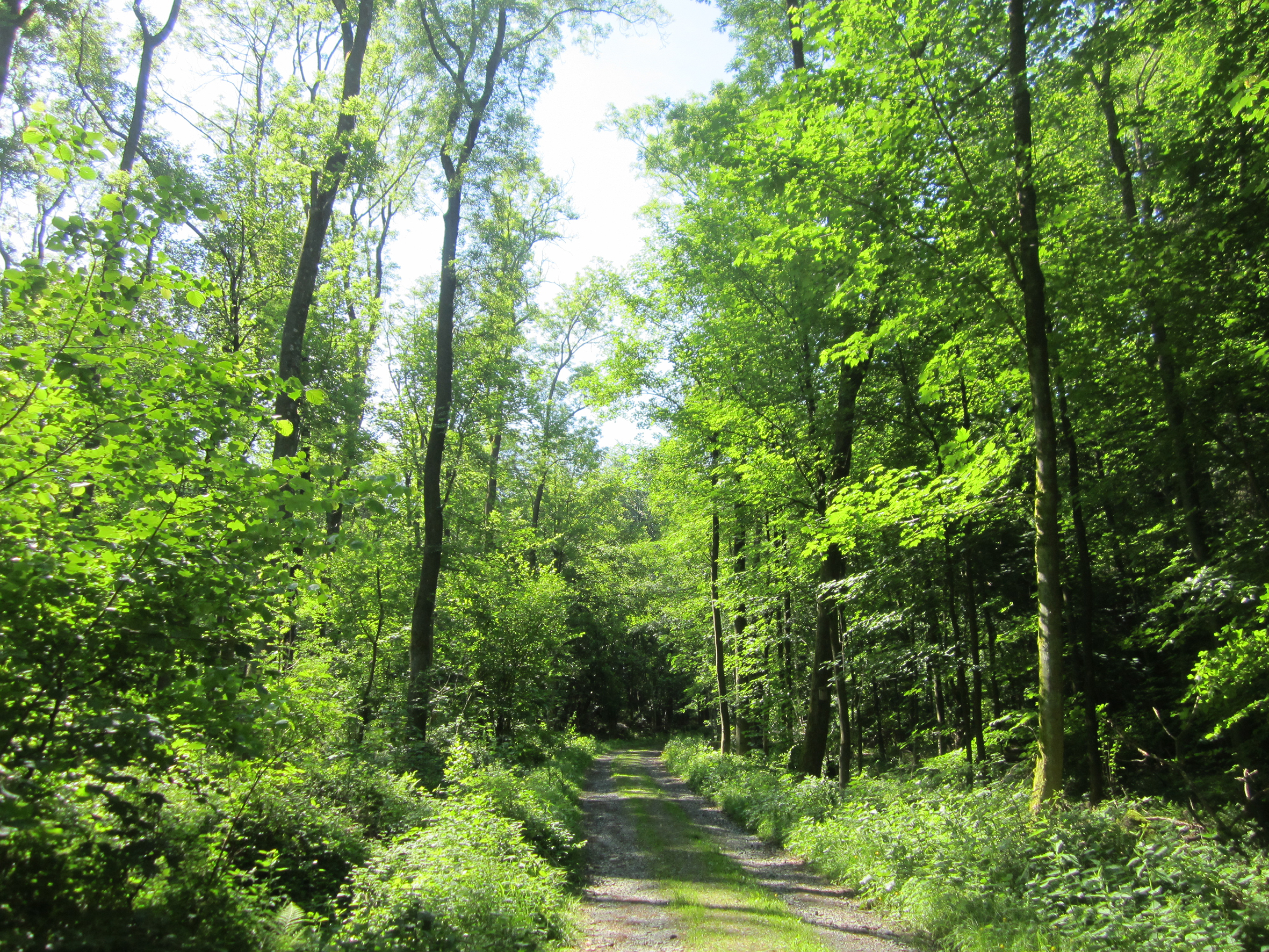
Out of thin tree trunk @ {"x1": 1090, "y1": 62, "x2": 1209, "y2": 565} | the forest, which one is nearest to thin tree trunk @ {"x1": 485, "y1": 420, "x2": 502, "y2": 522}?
the forest

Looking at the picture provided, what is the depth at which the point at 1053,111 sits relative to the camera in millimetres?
8641

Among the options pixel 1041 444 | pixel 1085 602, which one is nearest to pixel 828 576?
pixel 1085 602

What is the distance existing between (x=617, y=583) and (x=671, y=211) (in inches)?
896

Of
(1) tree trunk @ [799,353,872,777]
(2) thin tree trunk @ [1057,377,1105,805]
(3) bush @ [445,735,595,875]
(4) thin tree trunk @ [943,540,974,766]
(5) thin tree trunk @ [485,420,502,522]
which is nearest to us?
(2) thin tree trunk @ [1057,377,1105,805]

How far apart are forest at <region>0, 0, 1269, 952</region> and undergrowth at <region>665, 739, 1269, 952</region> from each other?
49 mm

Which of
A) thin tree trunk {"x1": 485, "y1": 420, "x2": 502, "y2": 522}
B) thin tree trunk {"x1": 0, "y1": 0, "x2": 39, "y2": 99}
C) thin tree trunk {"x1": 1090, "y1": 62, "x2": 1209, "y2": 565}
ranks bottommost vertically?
thin tree trunk {"x1": 1090, "y1": 62, "x2": 1209, "y2": 565}

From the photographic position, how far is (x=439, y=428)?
13547 millimetres

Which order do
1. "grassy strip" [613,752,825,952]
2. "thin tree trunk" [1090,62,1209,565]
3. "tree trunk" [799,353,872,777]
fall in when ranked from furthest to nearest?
1. "tree trunk" [799,353,872,777]
2. "thin tree trunk" [1090,62,1209,565]
3. "grassy strip" [613,752,825,952]

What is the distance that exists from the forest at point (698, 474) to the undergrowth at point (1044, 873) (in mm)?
49

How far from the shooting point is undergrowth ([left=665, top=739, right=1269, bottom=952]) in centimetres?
487

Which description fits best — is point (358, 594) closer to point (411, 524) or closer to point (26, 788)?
point (411, 524)

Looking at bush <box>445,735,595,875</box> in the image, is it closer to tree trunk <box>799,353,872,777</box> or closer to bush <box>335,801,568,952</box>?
bush <box>335,801,568,952</box>

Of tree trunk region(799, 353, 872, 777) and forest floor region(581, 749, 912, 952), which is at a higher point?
tree trunk region(799, 353, 872, 777)

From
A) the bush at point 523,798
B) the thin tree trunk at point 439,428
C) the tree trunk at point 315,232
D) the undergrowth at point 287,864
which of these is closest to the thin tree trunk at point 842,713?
the bush at point 523,798
